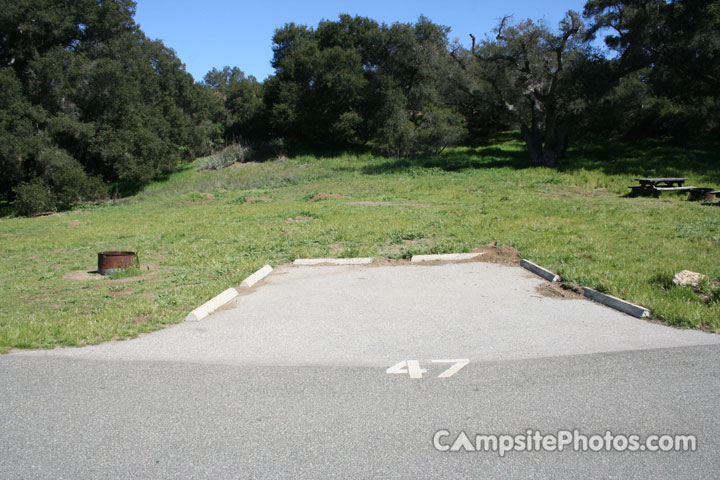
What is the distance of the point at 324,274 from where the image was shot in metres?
8.84

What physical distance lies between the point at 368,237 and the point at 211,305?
551 centimetres

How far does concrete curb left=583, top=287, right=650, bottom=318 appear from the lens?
588cm

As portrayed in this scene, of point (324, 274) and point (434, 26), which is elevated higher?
point (434, 26)

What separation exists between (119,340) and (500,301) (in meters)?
4.86

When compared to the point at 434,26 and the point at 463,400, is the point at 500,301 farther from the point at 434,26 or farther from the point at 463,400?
the point at 434,26

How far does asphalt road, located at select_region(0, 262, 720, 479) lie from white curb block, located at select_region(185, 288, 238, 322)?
1.19 feet

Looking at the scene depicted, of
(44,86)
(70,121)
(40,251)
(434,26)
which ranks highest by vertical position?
(434,26)

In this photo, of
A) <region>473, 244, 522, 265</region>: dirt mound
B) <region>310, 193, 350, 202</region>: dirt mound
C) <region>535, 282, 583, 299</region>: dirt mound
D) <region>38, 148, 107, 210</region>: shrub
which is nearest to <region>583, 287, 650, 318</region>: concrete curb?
<region>535, 282, 583, 299</region>: dirt mound

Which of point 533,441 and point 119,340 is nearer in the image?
point 533,441

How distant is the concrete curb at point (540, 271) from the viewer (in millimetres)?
7719

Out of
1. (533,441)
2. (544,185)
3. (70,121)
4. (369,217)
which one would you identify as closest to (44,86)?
(70,121)

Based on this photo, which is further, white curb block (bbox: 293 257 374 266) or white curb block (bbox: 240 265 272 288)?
white curb block (bbox: 293 257 374 266)

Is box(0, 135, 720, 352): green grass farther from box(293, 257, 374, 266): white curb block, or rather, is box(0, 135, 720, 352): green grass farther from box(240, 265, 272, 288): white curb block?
box(293, 257, 374, 266): white curb block

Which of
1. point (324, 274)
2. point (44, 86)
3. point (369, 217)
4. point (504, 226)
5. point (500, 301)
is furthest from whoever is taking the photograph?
point (44, 86)
